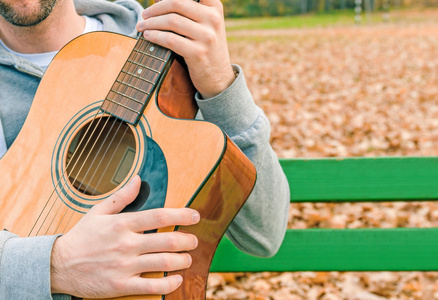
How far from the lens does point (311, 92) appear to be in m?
6.56

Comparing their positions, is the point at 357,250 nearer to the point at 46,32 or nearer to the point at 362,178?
the point at 362,178

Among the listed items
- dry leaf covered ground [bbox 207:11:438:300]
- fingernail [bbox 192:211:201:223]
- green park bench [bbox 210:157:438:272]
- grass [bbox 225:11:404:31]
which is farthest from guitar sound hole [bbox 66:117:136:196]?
grass [bbox 225:11:404:31]

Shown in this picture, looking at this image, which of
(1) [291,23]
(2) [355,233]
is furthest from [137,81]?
(1) [291,23]

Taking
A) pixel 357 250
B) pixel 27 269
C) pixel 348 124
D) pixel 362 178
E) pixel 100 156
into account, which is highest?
pixel 100 156

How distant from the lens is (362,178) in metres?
1.75

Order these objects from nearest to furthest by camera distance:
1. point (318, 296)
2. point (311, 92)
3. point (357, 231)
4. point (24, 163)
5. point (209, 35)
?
point (209, 35), point (24, 163), point (357, 231), point (318, 296), point (311, 92)

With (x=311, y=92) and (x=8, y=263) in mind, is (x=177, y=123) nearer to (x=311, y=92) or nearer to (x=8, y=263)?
(x=8, y=263)

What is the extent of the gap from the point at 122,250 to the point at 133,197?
13cm

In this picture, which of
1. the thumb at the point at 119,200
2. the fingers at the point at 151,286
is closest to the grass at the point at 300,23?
the thumb at the point at 119,200

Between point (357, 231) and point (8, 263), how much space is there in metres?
1.37

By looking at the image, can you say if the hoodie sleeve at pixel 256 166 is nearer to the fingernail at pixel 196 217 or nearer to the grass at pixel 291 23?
the fingernail at pixel 196 217

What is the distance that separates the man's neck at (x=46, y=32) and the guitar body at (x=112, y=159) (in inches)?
11.7

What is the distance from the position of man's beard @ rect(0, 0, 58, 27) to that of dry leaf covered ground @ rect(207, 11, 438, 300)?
6.22 ft

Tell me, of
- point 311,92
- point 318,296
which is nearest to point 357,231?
point 318,296
